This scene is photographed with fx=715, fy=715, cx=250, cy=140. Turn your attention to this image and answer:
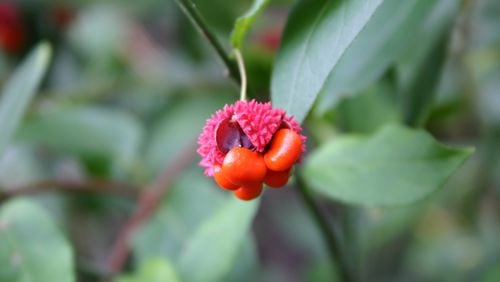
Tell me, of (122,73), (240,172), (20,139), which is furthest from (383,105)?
(122,73)

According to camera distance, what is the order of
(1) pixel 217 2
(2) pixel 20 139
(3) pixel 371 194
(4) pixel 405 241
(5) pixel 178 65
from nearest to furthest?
(3) pixel 371 194
(2) pixel 20 139
(1) pixel 217 2
(4) pixel 405 241
(5) pixel 178 65

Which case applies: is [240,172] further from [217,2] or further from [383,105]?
[217,2]

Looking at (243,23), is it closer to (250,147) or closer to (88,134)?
(250,147)

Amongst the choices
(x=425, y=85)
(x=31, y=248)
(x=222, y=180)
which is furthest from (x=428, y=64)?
(x=31, y=248)

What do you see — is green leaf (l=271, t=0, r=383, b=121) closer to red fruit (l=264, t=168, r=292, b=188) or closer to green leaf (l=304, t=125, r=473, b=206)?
red fruit (l=264, t=168, r=292, b=188)

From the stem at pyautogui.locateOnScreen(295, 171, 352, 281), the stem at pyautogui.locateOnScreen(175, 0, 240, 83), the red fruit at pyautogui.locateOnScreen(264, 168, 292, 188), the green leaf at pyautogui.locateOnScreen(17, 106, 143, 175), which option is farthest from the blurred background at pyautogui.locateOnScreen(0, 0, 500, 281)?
the red fruit at pyautogui.locateOnScreen(264, 168, 292, 188)

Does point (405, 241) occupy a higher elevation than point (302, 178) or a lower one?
lower

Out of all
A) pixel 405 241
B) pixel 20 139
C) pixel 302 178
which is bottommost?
pixel 405 241
